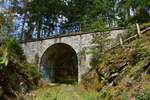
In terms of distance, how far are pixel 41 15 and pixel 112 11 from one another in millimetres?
5892

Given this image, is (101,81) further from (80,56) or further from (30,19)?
(30,19)

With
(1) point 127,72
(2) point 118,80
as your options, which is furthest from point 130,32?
(2) point 118,80

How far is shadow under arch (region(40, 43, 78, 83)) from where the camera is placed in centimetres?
2103

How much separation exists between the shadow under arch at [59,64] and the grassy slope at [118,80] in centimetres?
389

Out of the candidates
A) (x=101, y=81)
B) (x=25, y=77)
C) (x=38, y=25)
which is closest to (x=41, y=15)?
(x=38, y=25)

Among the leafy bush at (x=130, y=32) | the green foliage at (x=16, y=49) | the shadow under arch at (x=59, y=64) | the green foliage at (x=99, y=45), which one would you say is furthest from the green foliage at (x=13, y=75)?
the leafy bush at (x=130, y=32)

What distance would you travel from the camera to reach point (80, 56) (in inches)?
766

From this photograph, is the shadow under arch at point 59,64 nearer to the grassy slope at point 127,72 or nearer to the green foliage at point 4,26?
the green foliage at point 4,26

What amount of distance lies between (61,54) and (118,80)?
1032cm

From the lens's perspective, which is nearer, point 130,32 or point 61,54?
point 130,32

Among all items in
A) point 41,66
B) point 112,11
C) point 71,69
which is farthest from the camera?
point 112,11

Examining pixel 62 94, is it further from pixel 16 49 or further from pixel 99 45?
pixel 16 49

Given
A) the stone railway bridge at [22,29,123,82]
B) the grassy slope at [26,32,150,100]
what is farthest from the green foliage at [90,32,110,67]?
the grassy slope at [26,32,150,100]

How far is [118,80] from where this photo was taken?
1281 cm
